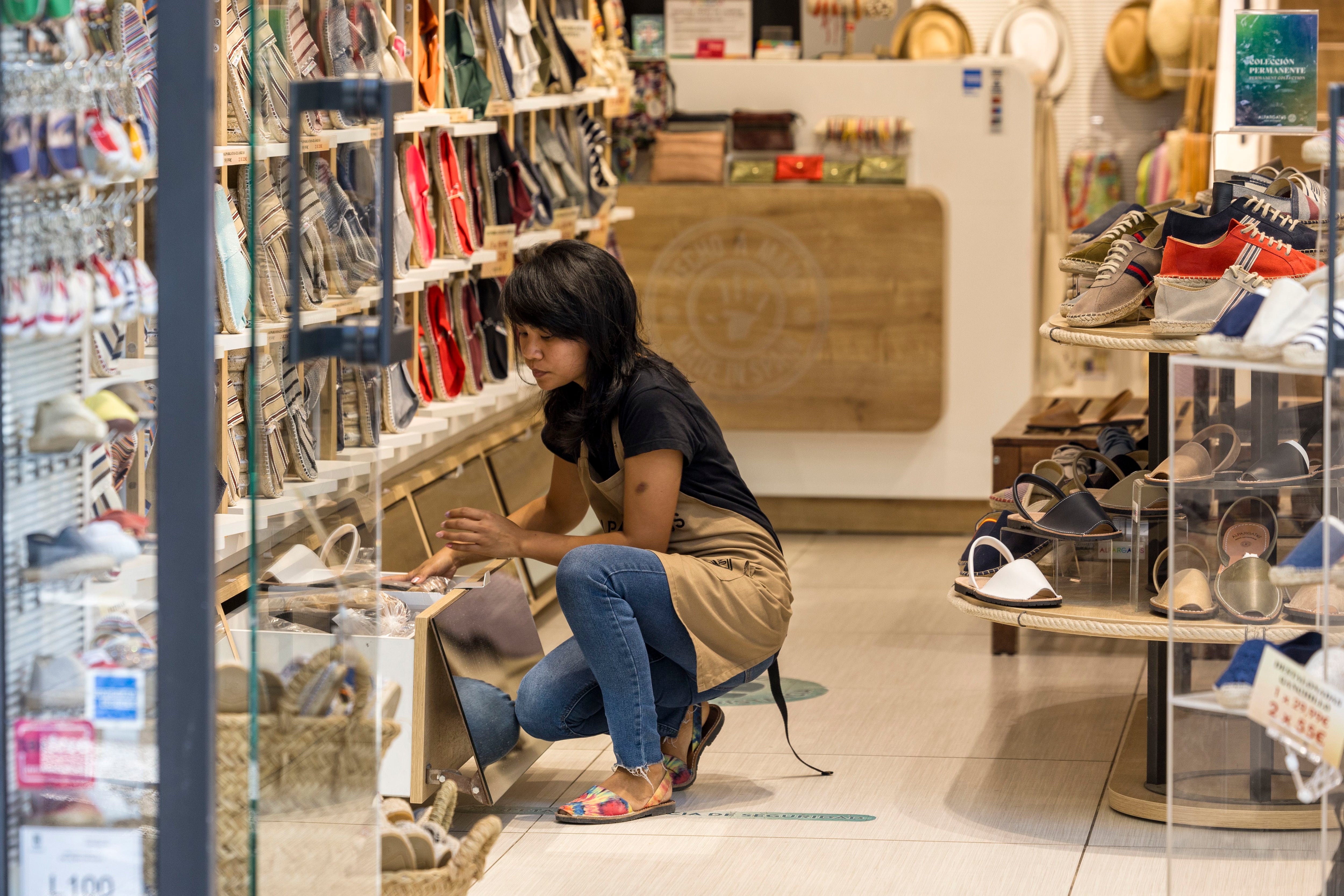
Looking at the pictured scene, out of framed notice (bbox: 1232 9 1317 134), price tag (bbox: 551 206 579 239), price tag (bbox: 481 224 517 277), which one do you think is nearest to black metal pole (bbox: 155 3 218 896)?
framed notice (bbox: 1232 9 1317 134)

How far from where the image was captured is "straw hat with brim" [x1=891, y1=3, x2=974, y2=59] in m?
7.63

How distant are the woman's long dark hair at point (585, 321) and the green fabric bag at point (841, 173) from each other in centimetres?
328

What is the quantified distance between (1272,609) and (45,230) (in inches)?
83.3

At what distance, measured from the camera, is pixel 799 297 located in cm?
668

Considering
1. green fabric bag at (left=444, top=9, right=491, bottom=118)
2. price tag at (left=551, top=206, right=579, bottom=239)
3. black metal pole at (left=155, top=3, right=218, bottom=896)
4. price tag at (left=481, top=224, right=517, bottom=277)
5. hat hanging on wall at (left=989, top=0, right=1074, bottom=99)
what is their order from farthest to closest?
1. hat hanging on wall at (left=989, top=0, right=1074, bottom=99)
2. price tag at (left=551, top=206, right=579, bottom=239)
3. price tag at (left=481, top=224, right=517, bottom=277)
4. green fabric bag at (left=444, top=9, right=491, bottom=118)
5. black metal pole at (left=155, top=3, right=218, bottom=896)

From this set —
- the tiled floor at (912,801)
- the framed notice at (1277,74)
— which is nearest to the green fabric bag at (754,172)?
the tiled floor at (912,801)

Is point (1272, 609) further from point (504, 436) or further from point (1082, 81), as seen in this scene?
point (1082, 81)

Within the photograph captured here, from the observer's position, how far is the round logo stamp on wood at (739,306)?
668cm

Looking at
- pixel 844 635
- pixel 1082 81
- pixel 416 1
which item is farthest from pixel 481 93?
pixel 1082 81

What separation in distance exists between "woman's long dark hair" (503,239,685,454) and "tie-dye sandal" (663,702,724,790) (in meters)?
0.70

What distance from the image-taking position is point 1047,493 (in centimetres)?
378

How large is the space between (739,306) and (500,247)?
71.7 inches

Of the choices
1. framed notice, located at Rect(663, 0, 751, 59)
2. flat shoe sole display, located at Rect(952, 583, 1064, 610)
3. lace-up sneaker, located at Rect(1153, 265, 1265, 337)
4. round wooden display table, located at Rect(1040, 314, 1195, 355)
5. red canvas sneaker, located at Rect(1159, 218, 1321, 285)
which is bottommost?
flat shoe sole display, located at Rect(952, 583, 1064, 610)

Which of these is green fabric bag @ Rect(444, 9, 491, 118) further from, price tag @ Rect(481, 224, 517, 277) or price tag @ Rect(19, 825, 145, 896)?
price tag @ Rect(19, 825, 145, 896)
